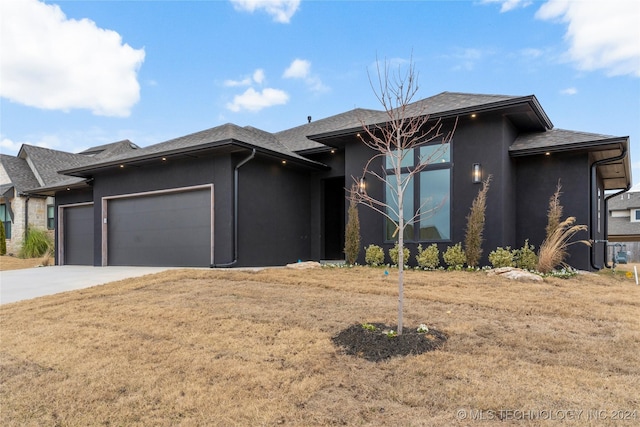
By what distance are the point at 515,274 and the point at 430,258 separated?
1993 millimetres

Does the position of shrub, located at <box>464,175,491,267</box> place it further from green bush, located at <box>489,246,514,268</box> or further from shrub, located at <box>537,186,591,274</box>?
shrub, located at <box>537,186,591,274</box>

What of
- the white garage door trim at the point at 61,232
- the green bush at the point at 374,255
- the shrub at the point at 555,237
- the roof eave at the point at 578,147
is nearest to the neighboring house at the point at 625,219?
the shrub at the point at 555,237

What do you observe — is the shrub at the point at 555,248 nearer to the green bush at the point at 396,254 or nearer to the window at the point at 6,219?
the green bush at the point at 396,254

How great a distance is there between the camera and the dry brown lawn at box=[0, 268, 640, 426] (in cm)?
237

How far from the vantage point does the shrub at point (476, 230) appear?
8.02m

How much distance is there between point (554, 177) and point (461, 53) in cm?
476

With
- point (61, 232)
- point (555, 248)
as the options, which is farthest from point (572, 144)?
point (61, 232)

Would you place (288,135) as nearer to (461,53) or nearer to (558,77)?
(461,53)

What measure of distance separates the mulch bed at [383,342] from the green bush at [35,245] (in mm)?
18188

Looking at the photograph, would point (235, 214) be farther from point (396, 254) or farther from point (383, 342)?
point (383, 342)

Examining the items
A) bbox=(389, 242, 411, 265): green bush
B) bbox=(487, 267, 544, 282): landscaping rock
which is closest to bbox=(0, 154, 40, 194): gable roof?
bbox=(389, 242, 411, 265): green bush

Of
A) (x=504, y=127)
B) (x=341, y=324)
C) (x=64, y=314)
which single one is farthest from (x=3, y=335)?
(x=504, y=127)

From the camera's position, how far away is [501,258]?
7863 millimetres

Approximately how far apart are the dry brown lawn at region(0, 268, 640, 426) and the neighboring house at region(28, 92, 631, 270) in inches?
135
